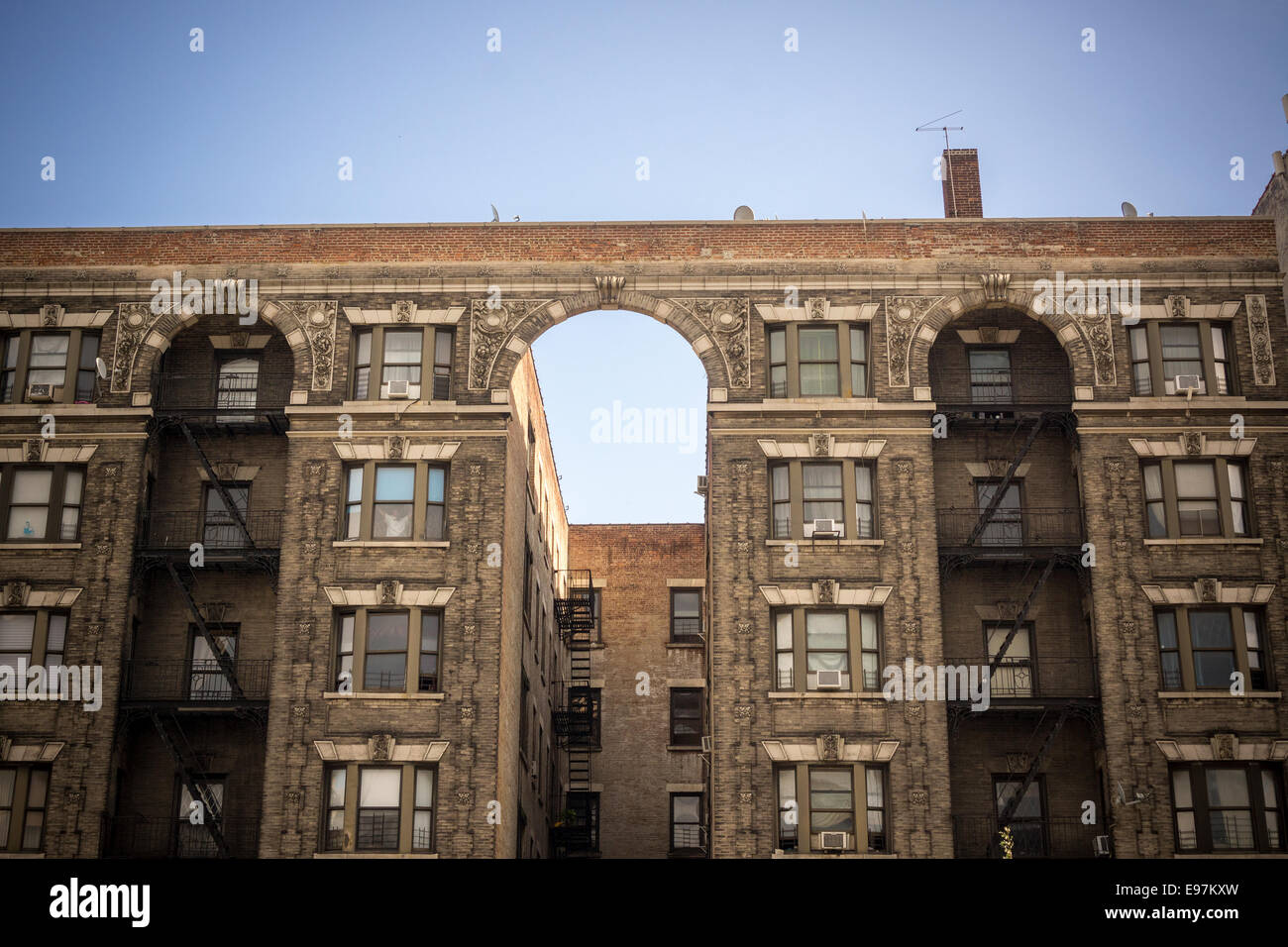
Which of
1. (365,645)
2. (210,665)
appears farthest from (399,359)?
(210,665)

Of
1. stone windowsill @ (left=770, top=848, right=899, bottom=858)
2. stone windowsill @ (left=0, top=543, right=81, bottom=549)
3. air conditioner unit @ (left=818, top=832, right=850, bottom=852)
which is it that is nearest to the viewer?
stone windowsill @ (left=770, top=848, right=899, bottom=858)

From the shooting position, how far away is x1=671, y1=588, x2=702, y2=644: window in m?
58.9

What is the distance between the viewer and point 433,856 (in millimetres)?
35156

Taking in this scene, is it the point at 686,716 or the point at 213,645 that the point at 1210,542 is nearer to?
the point at 213,645

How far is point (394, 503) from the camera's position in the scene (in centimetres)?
3834

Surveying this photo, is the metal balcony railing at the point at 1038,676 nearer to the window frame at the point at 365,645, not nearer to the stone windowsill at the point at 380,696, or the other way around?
the window frame at the point at 365,645

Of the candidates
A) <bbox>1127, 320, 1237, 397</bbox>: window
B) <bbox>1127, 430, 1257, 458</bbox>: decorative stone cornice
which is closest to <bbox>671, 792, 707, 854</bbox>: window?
<bbox>1127, 430, 1257, 458</bbox>: decorative stone cornice

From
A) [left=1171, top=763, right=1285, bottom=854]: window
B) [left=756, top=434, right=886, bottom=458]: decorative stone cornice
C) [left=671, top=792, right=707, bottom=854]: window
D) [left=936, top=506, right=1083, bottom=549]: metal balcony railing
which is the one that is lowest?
[left=1171, top=763, right=1285, bottom=854]: window

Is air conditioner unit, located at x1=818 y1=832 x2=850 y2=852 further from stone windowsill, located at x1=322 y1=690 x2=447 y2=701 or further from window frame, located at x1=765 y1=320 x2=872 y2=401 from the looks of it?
window frame, located at x1=765 y1=320 x2=872 y2=401

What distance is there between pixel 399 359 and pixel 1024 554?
637 inches

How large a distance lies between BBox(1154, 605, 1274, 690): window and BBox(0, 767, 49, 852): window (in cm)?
2647

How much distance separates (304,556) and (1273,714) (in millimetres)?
23115

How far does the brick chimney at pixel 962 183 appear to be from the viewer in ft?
141

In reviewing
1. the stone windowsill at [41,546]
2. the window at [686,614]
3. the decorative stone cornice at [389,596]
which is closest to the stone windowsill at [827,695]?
the decorative stone cornice at [389,596]
